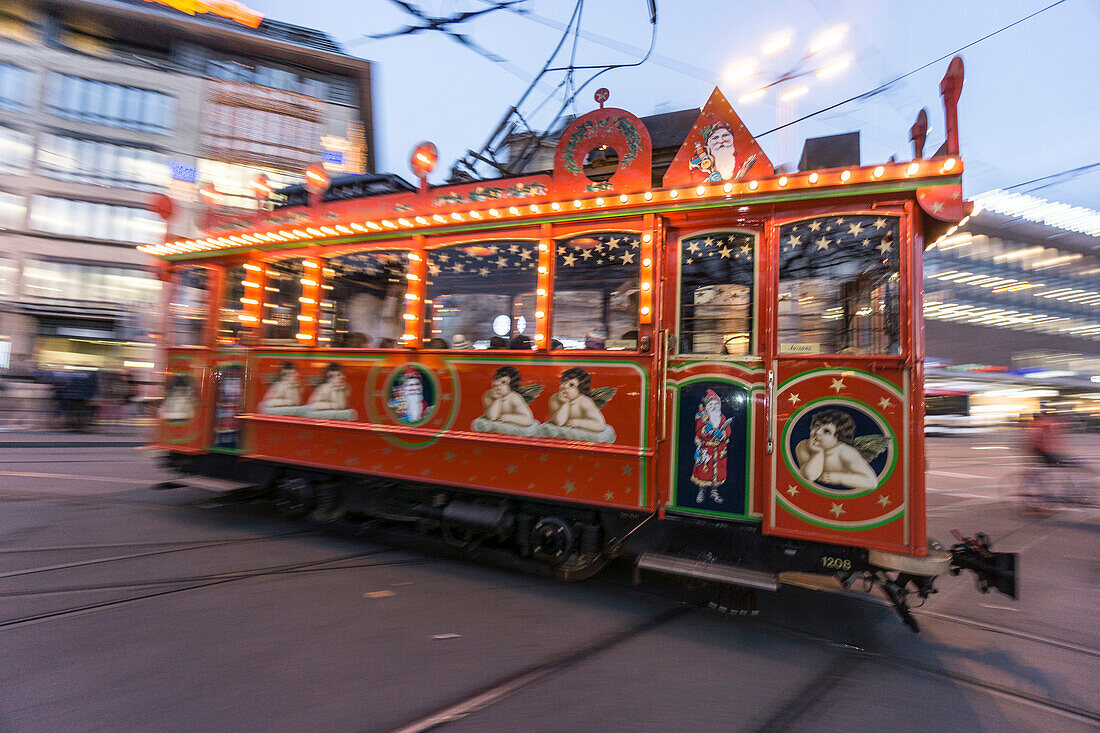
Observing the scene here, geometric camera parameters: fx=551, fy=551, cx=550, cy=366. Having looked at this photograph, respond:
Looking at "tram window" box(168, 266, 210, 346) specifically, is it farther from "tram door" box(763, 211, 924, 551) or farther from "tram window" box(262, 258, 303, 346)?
"tram door" box(763, 211, 924, 551)

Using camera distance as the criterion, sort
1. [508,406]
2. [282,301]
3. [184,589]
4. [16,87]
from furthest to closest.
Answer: [16,87] < [282,301] < [508,406] < [184,589]

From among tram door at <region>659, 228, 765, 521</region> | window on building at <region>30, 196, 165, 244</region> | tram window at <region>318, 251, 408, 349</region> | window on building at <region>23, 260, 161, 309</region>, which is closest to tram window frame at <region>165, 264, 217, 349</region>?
tram window at <region>318, 251, 408, 349</region>

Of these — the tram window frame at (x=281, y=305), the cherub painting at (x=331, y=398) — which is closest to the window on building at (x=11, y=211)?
the tram window frame at (x=281, y=305)

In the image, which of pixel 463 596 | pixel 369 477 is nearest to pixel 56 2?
pixel 369 477

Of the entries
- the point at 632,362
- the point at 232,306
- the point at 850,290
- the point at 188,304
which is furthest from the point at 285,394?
the point at 850,290

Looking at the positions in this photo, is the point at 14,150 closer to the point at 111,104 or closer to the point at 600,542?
the point at 111,104

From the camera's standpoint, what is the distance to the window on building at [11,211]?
78.1 feet

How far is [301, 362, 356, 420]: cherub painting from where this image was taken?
524cm

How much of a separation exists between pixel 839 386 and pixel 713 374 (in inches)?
31.2

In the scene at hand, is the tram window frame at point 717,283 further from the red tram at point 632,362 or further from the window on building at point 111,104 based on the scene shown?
the window on building at point 111,104

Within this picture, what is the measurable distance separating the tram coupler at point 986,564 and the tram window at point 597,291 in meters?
2.57

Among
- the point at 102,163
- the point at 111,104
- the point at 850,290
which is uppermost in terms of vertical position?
the point at 111,104

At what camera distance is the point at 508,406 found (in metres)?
4.46

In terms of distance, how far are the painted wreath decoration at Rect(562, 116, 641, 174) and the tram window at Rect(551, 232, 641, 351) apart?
1.97 ft
